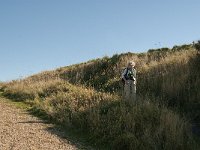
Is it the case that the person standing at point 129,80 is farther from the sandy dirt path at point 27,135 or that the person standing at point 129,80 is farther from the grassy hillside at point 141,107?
the sandy dirt path at point 27,135

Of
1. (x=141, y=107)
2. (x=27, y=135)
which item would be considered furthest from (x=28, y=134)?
(x=141, y=107)

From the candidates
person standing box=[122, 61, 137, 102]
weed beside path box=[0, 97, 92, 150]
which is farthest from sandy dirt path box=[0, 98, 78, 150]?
person standing box=[122, 61, 137, 102]

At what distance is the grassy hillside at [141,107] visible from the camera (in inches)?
537

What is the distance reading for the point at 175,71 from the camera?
1941cm

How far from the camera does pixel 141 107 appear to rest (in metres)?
15.4

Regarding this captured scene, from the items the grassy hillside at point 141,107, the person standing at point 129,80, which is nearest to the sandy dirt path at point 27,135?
the grassy hillside at point 141,107

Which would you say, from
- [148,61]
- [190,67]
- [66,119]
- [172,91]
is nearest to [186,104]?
[172,91]

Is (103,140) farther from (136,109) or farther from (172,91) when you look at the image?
(172,91)

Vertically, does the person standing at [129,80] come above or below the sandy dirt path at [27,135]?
above

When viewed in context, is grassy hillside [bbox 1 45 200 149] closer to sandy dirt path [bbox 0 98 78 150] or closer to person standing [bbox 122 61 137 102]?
person standing [bbox 122 61 137 102]

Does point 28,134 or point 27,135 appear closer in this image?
point 27,135

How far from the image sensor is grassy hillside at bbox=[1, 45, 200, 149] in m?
13.6

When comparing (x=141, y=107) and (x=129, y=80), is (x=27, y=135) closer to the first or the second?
(x=141, y=107)

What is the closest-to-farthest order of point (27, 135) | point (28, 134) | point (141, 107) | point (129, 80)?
1. point (27, 135)
2. point (28, 134)
3. point (141, 107)
4. point (129, 80)
